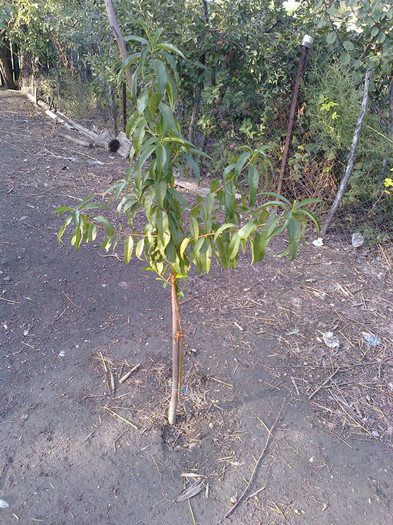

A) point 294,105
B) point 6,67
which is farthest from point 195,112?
point 6,67

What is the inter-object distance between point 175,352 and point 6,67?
33.9 ft

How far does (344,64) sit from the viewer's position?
4.04 meters

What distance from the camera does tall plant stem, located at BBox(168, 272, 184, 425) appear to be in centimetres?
202

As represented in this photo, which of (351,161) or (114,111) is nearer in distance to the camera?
(351,161)

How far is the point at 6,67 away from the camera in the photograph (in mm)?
9742

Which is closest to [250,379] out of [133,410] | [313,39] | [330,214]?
[133,410]

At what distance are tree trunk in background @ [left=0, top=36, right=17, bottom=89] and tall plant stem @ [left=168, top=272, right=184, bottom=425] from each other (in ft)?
33.1

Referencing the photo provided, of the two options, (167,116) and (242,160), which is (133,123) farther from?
(242,160)

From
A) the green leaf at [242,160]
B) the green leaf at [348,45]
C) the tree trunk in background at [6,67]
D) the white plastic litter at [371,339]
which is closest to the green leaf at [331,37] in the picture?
the green leaf at [348,45]

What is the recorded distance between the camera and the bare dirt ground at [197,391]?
1.89m

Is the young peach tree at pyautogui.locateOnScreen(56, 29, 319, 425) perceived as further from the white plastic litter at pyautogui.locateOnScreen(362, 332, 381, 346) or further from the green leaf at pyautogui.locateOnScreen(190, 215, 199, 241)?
the white plastic litter at pyautogui.locateOnScreen(362, 332, 381, 346)

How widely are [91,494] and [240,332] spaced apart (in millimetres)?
1486

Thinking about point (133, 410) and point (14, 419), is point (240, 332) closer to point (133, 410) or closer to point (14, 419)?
point (133, 410)

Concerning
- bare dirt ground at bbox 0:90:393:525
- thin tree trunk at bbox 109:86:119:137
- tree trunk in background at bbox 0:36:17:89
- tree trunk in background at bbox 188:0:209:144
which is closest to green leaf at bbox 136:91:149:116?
bare dirt ground at bbox 0:90:393:525
